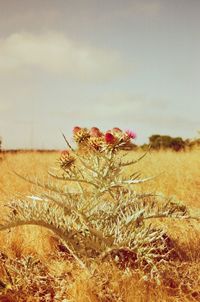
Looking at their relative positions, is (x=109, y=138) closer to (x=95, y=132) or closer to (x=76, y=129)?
(x=95, y=132)

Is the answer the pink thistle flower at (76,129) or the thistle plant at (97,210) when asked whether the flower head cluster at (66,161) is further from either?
the pink thistle flower at (76,129)

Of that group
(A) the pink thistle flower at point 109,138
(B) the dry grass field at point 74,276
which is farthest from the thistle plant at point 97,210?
(B) the dry grass field at point 74,276

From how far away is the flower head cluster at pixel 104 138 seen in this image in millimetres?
3379

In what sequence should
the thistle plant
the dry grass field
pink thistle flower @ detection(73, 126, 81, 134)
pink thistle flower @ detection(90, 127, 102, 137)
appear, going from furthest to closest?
pink thistle flower @ detection(73, 126, 81, 134), pink thistle flower @ detection(90, 127, 102, 137), the thistle plant, the dry grass field

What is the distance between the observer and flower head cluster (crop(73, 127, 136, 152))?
133 inches

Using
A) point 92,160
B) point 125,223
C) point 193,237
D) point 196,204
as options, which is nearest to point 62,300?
point 125,223

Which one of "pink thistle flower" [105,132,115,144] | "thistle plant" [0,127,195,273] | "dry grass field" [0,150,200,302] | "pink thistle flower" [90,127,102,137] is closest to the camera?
"dry grass field" [0,150,200,302]

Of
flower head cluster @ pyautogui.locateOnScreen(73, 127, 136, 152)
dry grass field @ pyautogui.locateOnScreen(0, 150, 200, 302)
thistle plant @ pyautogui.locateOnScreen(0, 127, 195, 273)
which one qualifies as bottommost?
dry grass field @ pyautogui.locateOnScreen(0, 150, 200, 302)

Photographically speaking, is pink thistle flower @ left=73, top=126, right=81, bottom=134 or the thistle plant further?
pink thistle flower @ left=73, top=126, right=81, bottom=134

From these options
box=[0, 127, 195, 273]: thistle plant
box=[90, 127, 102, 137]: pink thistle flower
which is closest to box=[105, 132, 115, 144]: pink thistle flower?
box=[0, 127, 195, 273]: thistle plant

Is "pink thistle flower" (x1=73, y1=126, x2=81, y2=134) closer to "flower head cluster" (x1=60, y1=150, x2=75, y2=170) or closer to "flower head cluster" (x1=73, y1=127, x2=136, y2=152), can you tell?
"flower head cluster" (x1=73, y1=127, x2=136, y2=152)

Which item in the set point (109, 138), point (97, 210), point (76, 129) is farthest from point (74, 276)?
point (76, 129)

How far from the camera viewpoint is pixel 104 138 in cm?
343

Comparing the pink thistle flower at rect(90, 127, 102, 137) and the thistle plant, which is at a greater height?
the pink thistle flower at rect(90, 127, 102, 137)
